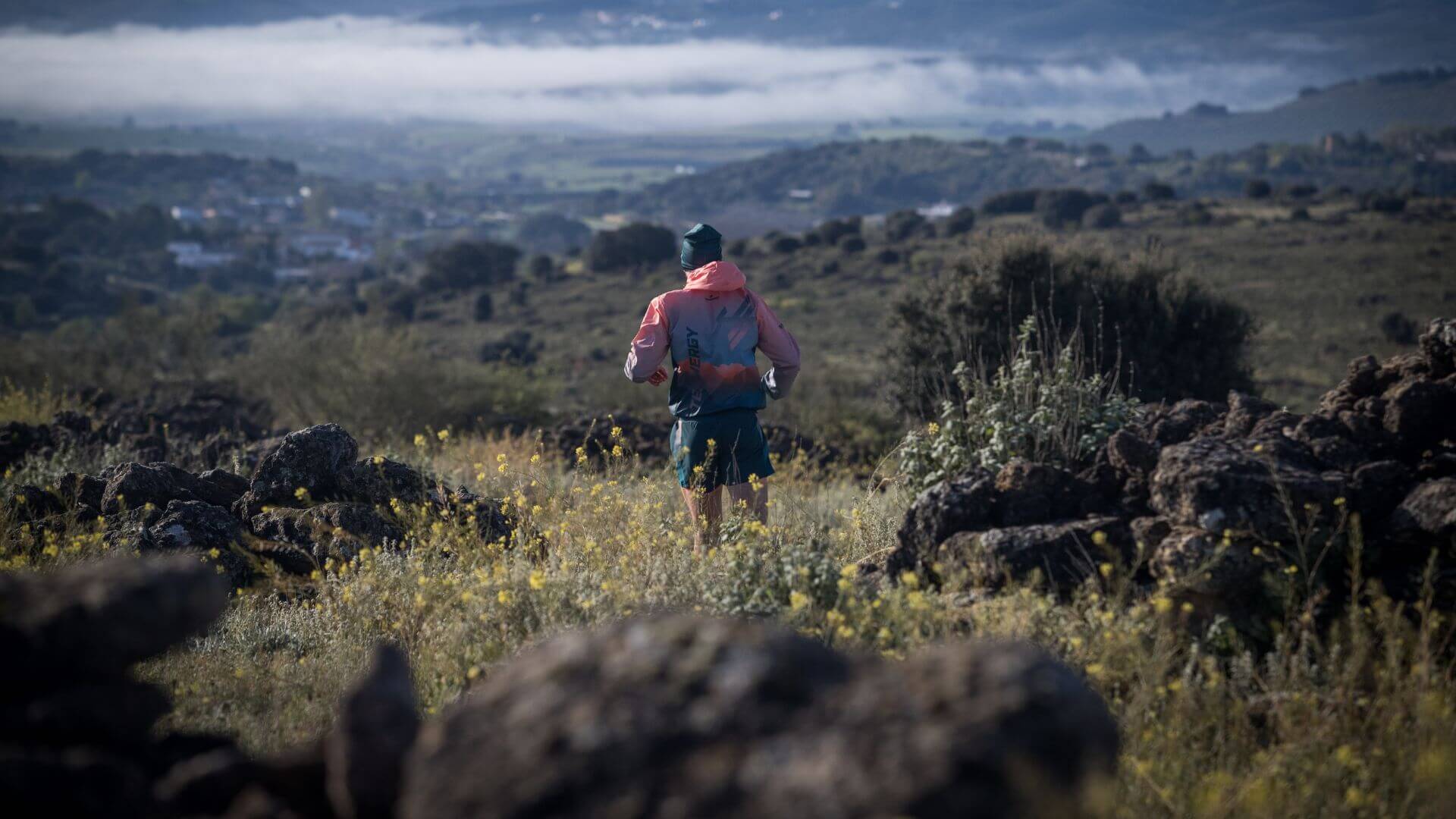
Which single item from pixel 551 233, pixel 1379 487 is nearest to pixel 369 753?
pixel 1379 487

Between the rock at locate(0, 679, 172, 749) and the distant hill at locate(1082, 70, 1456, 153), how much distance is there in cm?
18801

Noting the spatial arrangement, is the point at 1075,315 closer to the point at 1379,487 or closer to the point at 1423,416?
the point at 1423,416

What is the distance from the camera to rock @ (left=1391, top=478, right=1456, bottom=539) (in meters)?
3.78

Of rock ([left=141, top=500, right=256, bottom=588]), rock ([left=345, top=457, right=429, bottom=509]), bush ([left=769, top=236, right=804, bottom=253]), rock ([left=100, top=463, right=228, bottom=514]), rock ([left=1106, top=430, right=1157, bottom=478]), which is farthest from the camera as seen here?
bush ([left=769, top=236, right=804, bottom=253])

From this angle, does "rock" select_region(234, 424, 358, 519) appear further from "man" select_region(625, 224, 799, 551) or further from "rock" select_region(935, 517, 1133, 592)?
"rock" select_region(935, 517, 1133, 592)

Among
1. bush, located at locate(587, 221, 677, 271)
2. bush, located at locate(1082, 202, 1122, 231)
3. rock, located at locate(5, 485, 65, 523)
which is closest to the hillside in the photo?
bush, located at locate(587, 221, 677, 271)

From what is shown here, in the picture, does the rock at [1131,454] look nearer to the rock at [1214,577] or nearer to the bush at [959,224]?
the rock at [1214,577]

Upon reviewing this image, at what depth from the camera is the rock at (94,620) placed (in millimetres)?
2553

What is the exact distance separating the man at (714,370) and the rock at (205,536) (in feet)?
7.46

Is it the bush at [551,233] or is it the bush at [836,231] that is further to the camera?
the bush at [551,233]

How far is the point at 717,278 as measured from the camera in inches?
211

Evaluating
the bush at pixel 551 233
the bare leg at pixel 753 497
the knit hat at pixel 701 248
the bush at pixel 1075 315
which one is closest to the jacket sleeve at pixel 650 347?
the knit hat at pixel 701 248

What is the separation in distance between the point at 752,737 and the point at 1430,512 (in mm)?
3035

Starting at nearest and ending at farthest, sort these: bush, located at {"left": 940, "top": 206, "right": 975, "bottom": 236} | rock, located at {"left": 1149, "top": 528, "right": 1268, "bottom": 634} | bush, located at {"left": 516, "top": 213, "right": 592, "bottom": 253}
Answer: rock, located at {"left": 1149, "top": 528, "right": 1268, "bottom": 634}
bush, located at {"left": 940, "top": 206, "right": 975, "bottom": 236}
bush, located at {"left": 516, "top": 213, "right": 592, "bottom": 253}
